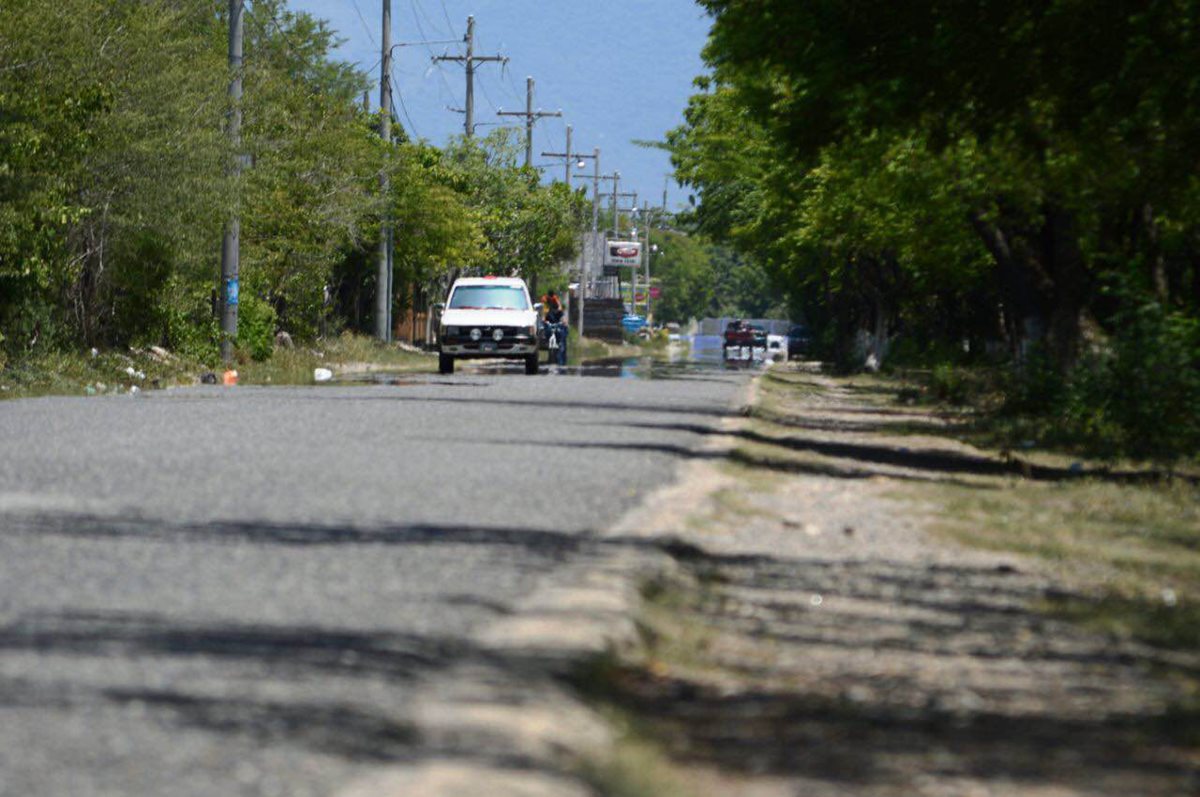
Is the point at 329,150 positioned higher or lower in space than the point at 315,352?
higher

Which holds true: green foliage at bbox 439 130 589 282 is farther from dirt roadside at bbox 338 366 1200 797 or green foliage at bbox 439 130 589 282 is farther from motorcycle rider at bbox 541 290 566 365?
dirt roadside at bbox 338 366 1200 797

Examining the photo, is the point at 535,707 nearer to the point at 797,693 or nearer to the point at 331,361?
the point at 797,693

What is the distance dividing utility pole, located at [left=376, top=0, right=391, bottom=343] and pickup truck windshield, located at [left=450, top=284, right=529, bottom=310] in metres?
10.7

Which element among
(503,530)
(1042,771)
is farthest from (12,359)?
(1042,771)

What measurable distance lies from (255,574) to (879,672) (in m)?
2.88

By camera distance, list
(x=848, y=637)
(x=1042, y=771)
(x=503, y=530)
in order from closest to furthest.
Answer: (x=1042, y=771) → (x=848, y=637) → (x=503, y=530)

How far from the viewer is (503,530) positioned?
35.2ft

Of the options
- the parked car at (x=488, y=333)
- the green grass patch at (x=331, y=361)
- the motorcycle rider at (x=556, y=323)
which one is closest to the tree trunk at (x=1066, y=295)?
the green grass patch at (x=331, y=361)

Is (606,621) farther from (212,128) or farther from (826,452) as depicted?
(212,128)

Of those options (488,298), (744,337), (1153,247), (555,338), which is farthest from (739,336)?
(1153,247)

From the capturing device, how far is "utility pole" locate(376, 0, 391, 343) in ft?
186

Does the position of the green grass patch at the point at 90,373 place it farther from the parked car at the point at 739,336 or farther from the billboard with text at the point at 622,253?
the billboard with text at the point at 622,253

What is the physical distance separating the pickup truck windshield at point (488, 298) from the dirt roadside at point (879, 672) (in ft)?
103

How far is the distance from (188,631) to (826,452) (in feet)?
43.6
